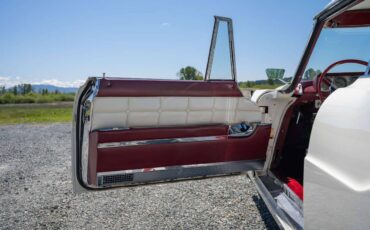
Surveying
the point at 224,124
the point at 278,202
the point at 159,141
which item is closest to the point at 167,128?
the point at 159,141

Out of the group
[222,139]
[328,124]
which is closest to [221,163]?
[222,139]

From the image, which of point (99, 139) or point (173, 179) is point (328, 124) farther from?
point (99, 139)

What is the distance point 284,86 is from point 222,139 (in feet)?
2.28

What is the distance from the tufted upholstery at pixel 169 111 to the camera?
1862 millimetres

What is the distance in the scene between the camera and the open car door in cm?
187

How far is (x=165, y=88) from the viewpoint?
1.97 m

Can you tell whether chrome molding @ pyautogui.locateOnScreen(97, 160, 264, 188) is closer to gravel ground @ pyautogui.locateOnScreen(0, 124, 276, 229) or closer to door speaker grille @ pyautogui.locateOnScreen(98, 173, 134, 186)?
door speaker grille @ pyautogui.locateOnScreen(98, 173, 134, 186)

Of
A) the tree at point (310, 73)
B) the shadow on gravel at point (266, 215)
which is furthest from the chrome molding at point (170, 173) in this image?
the tree at point (310, 73)

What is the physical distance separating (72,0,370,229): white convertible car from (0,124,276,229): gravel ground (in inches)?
24.5

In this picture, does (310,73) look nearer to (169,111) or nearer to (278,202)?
(278,202)

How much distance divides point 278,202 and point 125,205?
1.63 metres

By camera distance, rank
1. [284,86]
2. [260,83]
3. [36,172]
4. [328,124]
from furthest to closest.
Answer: [36,172] → [260,83] → [284,86] → [328,124]

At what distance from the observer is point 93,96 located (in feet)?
5.91

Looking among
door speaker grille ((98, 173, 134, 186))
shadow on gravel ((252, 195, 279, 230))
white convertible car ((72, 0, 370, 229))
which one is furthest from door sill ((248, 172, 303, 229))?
door speaker grille ((98, 173, 134, 186))
